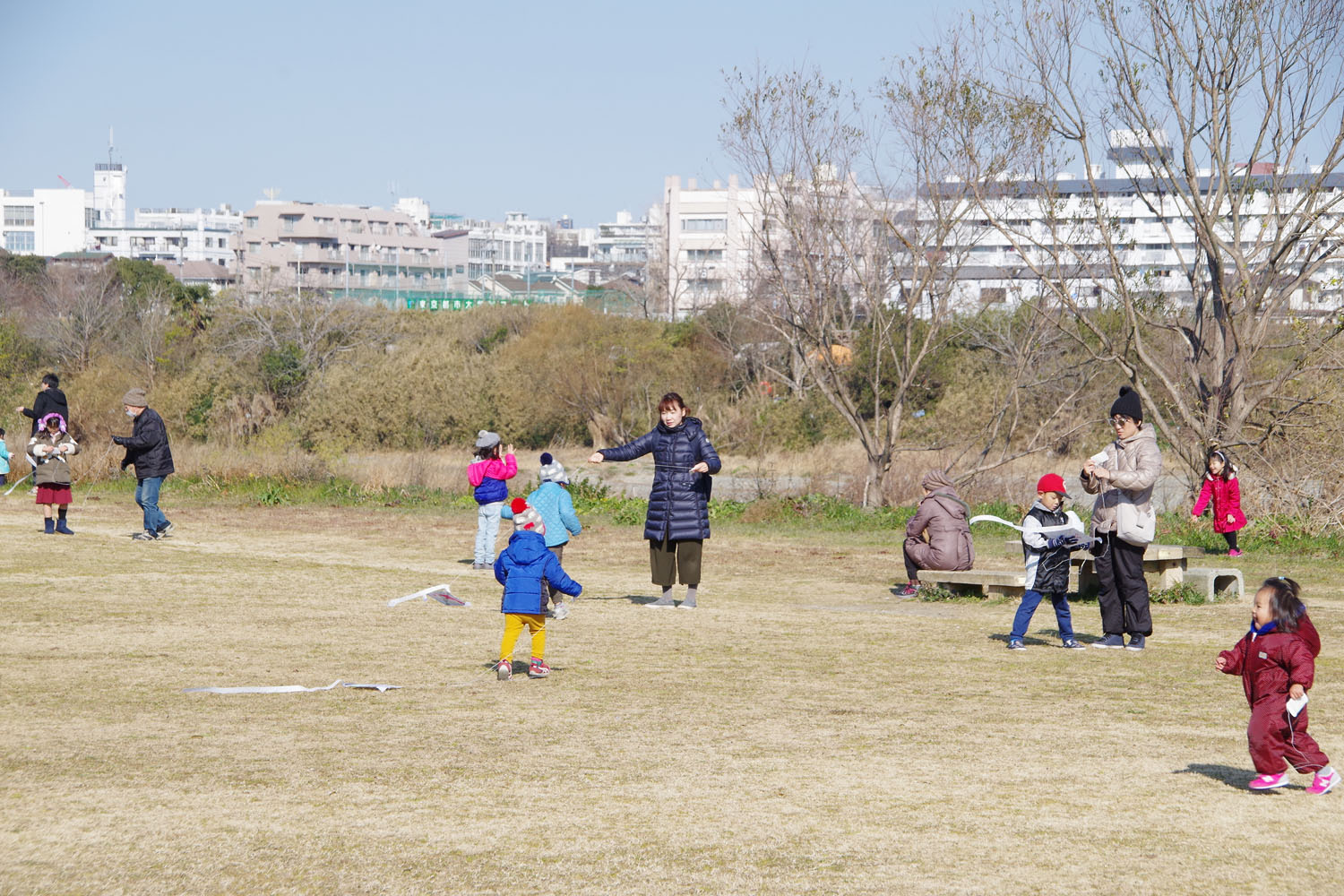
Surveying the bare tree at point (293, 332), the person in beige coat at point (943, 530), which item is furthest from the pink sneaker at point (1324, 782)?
the bare tree at point (293, 332)

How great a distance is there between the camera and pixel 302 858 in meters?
5.01

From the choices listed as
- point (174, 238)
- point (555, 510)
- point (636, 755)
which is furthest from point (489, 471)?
point (174, 238)

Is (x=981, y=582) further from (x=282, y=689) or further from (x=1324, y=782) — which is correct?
(x=282, y=689)

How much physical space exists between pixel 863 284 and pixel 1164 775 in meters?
17.4

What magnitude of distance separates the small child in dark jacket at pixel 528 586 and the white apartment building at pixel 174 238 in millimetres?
153401

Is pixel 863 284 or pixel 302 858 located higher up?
pixel 863 284

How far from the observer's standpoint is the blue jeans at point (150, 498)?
1694 centimetres

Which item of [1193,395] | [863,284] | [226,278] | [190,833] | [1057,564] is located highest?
[226,278]

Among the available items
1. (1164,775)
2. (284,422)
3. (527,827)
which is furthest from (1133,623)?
(284,422)

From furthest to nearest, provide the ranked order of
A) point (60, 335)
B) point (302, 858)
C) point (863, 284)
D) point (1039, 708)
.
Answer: point (60, 335) < point (863, 284) < point (1039, 708) < point (302, 858)

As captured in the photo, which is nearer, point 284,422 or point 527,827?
point 527,827

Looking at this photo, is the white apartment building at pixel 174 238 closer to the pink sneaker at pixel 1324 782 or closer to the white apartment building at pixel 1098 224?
the white apartment building at pixel 1098 224

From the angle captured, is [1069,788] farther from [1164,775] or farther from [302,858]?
[302,858]

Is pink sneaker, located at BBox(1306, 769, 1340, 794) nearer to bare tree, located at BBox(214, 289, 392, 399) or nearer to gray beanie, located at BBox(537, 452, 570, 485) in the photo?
gray beanie, located at BBox(537, 452, 570, 485)
